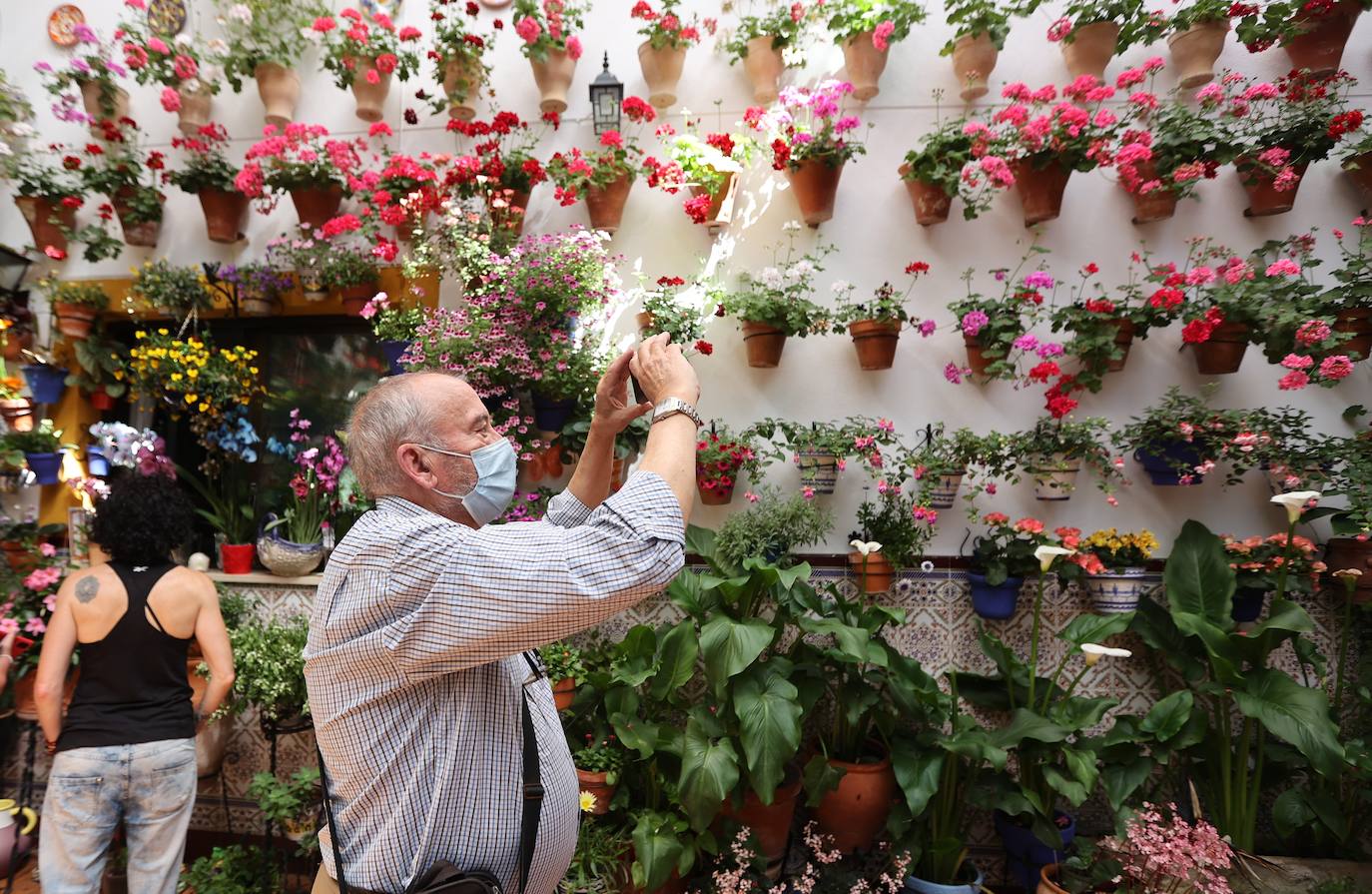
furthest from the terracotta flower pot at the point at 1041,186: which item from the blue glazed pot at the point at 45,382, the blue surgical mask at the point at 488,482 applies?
the blue glazed pot at the point at 45,382

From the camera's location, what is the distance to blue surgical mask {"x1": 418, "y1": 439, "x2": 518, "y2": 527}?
139 centimetres

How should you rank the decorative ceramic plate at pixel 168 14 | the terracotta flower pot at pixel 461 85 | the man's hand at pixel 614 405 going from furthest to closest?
the decorative ceramic plate at pixel 168 14, the terracotta flower pot at pixel 461 85, the man's hand at pixel 614 405

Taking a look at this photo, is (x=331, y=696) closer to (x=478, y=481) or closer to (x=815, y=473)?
(x=478, y=481)

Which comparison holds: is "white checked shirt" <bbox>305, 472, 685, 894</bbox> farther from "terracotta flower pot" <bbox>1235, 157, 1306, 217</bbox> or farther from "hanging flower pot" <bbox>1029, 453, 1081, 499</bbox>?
"terracotta flower pot" <bbox>1235, 157, 1306, 217</bbox>

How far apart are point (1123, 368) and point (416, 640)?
11.3 ft

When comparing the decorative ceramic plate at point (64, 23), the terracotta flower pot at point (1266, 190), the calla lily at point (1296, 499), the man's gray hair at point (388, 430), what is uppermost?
the decorative ceramic plate at point (64, 23)

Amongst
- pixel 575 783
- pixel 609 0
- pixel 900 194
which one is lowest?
pixel 575 783

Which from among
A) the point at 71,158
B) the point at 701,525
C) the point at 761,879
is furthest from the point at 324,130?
the point at 761,879

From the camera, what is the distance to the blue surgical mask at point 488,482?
4.56 feet

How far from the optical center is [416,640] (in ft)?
3.63

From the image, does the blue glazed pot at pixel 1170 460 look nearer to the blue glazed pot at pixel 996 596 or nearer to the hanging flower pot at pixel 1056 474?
the hanging flower pot at pixel 1056 474

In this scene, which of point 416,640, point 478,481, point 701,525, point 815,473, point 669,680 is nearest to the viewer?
point 416,640

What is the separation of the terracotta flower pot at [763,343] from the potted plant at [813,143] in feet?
2.07

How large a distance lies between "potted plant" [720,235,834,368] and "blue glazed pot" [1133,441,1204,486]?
1.57 meters
